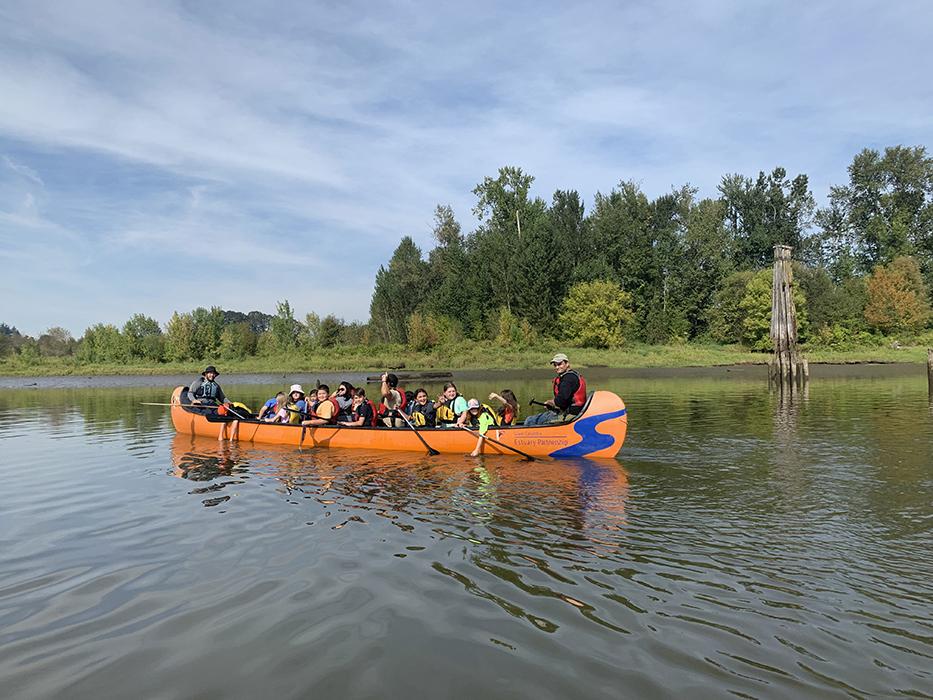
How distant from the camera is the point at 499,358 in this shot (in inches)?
1898

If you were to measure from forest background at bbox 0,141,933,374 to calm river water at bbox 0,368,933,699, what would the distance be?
35.9 metres

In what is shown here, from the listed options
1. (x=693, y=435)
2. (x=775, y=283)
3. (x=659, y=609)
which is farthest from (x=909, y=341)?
(x=659, y=609)

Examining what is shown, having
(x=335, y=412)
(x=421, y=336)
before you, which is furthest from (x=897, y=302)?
(x=335, y=412)

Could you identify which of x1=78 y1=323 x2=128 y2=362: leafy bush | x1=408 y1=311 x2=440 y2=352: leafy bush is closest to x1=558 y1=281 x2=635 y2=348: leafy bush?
x1=408 y1=311 x2=440 y2=352: leafy bush

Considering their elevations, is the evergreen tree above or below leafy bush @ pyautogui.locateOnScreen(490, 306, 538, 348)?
above

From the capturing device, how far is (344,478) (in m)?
11.4

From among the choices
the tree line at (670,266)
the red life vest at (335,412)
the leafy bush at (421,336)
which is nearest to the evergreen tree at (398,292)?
the tree line at (670,266)

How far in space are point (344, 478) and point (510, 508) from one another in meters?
3.73

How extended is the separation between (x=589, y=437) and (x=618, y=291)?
1755 inches

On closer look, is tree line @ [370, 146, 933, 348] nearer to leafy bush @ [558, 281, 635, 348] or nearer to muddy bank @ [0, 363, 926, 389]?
leafy bush @ [558, 281, 635, 348]

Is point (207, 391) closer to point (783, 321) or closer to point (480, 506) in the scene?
point (480, 506)

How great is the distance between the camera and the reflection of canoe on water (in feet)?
40.4

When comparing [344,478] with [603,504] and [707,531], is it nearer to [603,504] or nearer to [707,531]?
[603,504]

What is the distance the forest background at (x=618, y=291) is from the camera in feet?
166
